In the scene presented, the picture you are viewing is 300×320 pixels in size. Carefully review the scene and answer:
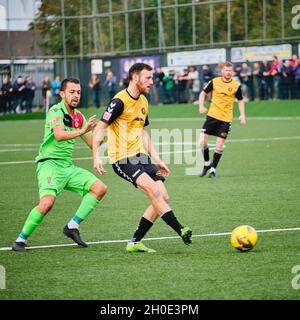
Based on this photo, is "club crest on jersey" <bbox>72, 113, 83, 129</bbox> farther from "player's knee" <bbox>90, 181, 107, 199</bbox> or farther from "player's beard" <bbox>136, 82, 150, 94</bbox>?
"player's beard" <bbox>136, 82, 150, 94</bbox>

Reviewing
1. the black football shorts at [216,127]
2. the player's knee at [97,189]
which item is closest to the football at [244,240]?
the player's knee at [97,189]

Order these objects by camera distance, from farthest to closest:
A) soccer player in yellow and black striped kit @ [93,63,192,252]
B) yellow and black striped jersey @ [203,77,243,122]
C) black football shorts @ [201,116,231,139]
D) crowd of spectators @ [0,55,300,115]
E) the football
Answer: crowd of spectators @ [0,55,300,115] → yellow and black striped jersey @ [203,77,243,122] → black football shorts @ [201,116,231,139] → soccer player in yellow and black striped kit @ [93,63,192,252] → the football

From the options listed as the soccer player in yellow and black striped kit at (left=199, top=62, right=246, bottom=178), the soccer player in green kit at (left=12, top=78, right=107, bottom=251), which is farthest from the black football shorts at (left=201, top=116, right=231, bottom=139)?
the soccer player in green kit at (left=12, top=78, right=107, bottom=251)

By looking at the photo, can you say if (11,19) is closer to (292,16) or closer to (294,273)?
(292,16)

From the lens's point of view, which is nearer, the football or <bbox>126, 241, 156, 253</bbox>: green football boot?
the football

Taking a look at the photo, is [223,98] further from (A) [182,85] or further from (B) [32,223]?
(A) [182,85]

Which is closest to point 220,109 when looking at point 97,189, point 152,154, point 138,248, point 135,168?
point 97,189

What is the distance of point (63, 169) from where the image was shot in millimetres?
10664

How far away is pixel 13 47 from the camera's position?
5444 centimetres

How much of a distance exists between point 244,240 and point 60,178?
7.51 feet

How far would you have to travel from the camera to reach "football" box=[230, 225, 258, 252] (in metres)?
9.83

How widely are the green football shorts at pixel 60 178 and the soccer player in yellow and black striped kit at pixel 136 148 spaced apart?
1.88ft
